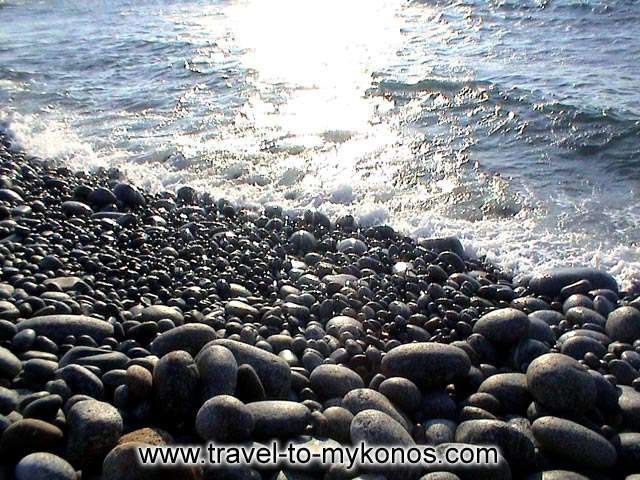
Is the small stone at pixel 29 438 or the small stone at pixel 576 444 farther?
the small stone at pixel 576 444

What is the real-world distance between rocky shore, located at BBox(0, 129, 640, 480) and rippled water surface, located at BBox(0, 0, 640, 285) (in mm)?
1261

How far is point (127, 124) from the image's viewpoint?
11211 millimetres

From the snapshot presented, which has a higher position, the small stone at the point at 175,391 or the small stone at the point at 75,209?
the small stone at the point at 75,209

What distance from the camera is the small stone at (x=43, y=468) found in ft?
9.33

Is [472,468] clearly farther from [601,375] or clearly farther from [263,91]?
[263,91]

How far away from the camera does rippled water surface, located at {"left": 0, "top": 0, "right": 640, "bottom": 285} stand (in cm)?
788

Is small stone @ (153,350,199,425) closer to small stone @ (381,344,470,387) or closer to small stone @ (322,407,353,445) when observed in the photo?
small stone @ (322,407,353,445)

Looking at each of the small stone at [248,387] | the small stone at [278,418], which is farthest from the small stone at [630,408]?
the small stone at [248,387]

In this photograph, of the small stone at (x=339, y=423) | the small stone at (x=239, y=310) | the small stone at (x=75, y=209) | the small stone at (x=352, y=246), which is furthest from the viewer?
the small stone at (x=75, y=209)

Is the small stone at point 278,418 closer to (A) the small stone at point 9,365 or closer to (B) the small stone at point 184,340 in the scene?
(B) the small stone at point 184,340

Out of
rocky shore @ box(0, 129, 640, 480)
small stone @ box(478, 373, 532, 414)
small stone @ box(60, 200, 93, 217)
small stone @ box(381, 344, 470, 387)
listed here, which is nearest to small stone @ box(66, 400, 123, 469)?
rocky shore @ box(0, 129, 640, 480)

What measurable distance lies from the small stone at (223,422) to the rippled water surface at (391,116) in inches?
166

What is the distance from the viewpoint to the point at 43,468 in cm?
287

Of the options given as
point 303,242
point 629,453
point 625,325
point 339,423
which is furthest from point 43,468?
point 625,325
